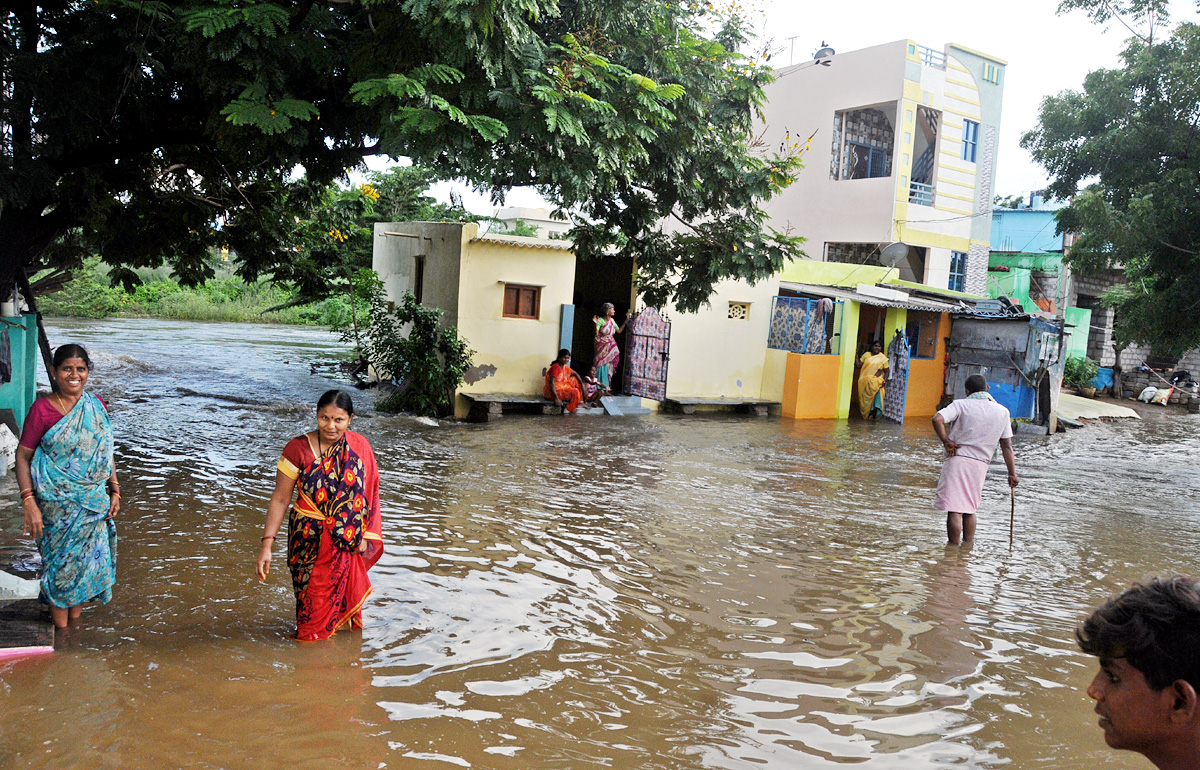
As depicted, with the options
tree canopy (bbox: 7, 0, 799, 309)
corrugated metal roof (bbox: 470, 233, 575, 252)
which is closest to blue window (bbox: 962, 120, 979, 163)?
corrugated metal roof (bbox: 470, 233, 575, 252)

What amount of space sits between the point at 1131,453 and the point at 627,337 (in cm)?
924

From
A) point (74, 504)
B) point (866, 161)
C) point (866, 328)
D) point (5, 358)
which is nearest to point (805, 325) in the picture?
point (866, 328)

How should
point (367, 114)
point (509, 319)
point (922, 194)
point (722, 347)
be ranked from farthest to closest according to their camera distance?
point (922, 194) → point (722, 347) → point (509, 319) → point (367, 114)

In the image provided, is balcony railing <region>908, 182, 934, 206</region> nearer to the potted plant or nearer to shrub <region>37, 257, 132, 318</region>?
the potted plant

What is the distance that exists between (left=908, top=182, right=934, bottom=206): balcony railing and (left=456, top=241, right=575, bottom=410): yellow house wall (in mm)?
11618

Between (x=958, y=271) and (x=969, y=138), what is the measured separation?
138 inches

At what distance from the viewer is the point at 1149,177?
1552 centimetres

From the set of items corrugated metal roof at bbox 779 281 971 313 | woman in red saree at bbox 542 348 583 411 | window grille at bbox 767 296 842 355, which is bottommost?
woman in red saree at bbox 542 348 583 411

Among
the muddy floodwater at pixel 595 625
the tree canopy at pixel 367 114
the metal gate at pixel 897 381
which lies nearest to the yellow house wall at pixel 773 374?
the metal gate at pixel 897 381

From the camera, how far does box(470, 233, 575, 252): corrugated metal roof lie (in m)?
14.8

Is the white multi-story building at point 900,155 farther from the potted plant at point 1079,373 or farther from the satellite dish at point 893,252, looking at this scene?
the potted plant at point 1079,373

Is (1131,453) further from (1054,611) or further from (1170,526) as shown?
(1054,611)

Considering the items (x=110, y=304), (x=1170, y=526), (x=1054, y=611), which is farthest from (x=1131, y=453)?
(x=110, y=304)

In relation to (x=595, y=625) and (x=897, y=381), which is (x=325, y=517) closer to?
(x=595, y=625)
